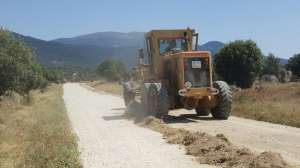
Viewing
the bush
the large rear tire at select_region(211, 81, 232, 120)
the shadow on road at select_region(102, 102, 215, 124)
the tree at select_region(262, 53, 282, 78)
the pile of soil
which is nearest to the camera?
the pile of soil

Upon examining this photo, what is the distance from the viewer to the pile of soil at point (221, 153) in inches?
398

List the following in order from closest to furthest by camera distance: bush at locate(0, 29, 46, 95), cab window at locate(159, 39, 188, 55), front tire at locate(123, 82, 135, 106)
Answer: cab window at locate(159, 39, 188, 55), front tire at locate(123, 82, 135, 106), bush at locate(0, 29, 46, 95)

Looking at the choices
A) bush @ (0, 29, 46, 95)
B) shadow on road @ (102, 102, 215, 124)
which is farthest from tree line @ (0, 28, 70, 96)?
shadow on road @ (102, 102, 215, 124)

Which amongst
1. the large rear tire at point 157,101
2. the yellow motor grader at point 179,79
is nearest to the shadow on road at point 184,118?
the yellow motor grader at point 179,79

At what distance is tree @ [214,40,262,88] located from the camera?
2785 inches

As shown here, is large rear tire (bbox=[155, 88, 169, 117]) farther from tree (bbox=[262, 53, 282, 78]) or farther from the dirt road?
tree (bbox=[262, 53, 282, 78])

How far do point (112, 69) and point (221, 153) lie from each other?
126 metres

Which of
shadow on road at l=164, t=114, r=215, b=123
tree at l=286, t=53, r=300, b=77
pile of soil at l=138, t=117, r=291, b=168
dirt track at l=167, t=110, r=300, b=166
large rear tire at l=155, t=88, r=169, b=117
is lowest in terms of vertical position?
shadow on road at l=164, t=114, r=215, b=123

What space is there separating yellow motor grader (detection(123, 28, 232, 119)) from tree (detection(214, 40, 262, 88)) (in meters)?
48.0

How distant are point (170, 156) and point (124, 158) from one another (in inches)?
45.5

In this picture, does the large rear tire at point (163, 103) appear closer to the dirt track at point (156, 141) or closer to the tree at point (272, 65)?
the dirt track at point (156, 141)

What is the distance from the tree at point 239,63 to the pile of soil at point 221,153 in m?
56.3

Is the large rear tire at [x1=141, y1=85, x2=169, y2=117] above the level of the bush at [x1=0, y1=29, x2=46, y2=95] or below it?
below

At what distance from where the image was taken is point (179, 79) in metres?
21.5
